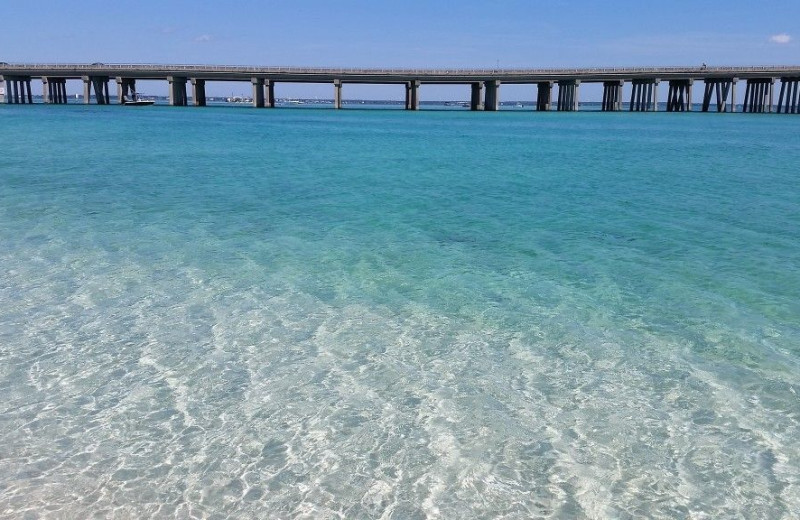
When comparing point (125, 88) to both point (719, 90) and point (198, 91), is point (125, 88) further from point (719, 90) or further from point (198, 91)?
point (719, 90)

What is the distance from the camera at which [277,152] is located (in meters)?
41.2

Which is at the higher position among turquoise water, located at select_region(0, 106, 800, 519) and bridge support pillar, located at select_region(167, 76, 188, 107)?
bridge support pillar, located at select_region(167, 76, 188, 107)

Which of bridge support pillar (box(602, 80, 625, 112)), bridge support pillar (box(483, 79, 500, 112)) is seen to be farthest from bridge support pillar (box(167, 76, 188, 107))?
bridge support pillar (box(602, 80, 625, 112))

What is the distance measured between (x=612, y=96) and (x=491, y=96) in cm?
2805

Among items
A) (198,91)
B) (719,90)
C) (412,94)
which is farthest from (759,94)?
(198,91)

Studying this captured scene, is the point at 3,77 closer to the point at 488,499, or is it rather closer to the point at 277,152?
the point at 277,152

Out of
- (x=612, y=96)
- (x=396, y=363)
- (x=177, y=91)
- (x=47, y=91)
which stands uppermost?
(x=612, y=96)

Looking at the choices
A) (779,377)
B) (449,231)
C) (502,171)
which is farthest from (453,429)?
(502,171)

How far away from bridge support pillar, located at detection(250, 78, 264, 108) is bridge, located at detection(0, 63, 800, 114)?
19 cm

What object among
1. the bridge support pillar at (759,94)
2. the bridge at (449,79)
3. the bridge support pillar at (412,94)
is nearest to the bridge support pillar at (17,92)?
the bridge at (449,79)

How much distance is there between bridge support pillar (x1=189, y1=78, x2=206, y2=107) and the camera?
132m

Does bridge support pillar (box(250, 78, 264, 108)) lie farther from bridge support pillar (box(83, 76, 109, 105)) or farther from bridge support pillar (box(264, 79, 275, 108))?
bridge support pillar (box(83, 76, 109, 105))

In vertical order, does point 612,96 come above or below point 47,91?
above

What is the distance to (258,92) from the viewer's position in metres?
129
